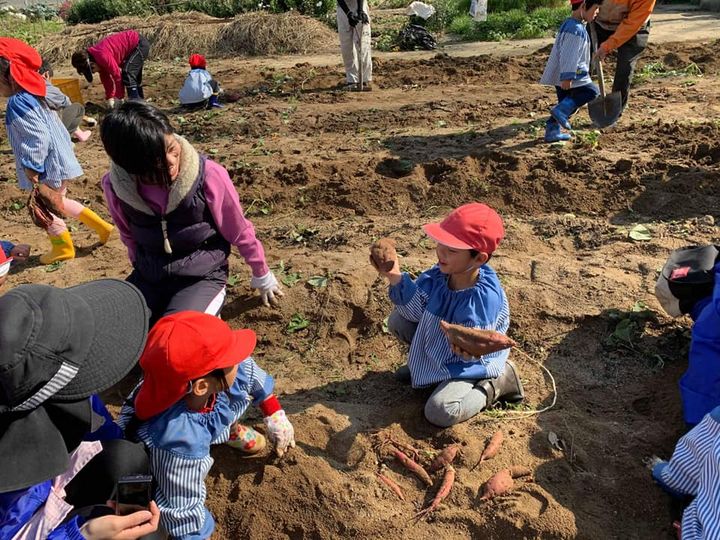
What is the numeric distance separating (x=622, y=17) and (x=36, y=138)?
18.7ft

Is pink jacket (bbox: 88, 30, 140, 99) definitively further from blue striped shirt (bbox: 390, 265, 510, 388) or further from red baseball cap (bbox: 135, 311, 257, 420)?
red baseball cap (bbox: 135, 311, 257, 420)

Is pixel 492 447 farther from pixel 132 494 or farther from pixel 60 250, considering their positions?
pixel 60 250

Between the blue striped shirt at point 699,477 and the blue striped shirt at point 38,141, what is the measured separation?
4647mm

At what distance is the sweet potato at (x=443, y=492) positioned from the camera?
255 centimetres

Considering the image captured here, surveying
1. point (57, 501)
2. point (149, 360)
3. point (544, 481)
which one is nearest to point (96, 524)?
point (57, 501)

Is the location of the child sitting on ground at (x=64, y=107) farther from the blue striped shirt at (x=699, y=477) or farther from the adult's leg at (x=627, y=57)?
the adult's leg at (x=627, y=57)

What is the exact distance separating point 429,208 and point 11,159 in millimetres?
5173

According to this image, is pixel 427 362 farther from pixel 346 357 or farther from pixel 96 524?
pixel 96 524

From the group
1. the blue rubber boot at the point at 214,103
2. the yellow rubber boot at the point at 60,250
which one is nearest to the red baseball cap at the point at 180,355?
the yellow rubber boot at the point at 60,250

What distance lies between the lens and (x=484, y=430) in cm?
290

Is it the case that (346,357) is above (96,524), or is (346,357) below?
below

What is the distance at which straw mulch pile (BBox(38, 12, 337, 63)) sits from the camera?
42.0 feet

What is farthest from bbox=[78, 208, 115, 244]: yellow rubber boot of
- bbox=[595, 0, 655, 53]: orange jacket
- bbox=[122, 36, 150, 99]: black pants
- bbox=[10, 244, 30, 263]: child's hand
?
bbox=[595, 0, 655, 53]: orange jacket

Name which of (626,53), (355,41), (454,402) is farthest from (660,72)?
(454,402)
